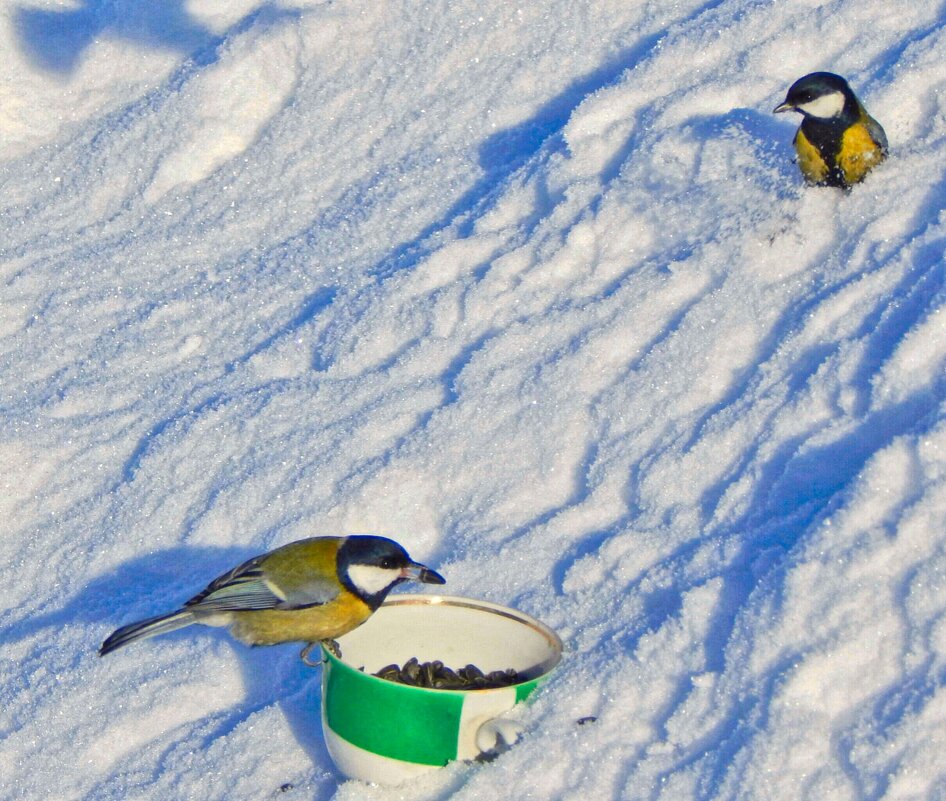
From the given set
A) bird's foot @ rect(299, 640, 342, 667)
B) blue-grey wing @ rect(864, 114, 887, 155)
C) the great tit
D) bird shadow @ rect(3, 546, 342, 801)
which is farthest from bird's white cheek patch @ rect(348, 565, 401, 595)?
blue-grey wing @ rect(864, 114, 887, 155)

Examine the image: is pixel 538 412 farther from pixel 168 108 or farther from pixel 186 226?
pixel 168 108

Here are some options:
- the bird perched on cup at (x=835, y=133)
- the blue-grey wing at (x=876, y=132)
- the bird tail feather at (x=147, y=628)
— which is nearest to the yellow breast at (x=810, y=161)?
the bird perched on cup at (x=835, y=133)

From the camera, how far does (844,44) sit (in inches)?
180

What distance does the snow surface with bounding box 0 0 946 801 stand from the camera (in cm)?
277

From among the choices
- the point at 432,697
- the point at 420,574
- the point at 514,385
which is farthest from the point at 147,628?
the point at 514,385

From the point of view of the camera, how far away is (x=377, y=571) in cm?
299

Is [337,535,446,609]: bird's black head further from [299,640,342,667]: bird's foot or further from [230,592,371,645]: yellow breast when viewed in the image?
[299,640,342,667]: bird's foot

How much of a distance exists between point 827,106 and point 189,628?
97.9 inches

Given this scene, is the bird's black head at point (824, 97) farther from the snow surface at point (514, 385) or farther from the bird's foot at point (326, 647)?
the bird's foot at point (326, 647)

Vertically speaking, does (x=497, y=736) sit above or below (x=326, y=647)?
below

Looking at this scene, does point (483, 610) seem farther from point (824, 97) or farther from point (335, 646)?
point (824, 97)

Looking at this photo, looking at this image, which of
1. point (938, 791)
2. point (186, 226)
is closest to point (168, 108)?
point (186, 226)

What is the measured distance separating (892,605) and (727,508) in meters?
0.60

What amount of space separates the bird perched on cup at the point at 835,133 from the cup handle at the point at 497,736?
6.74 feet
